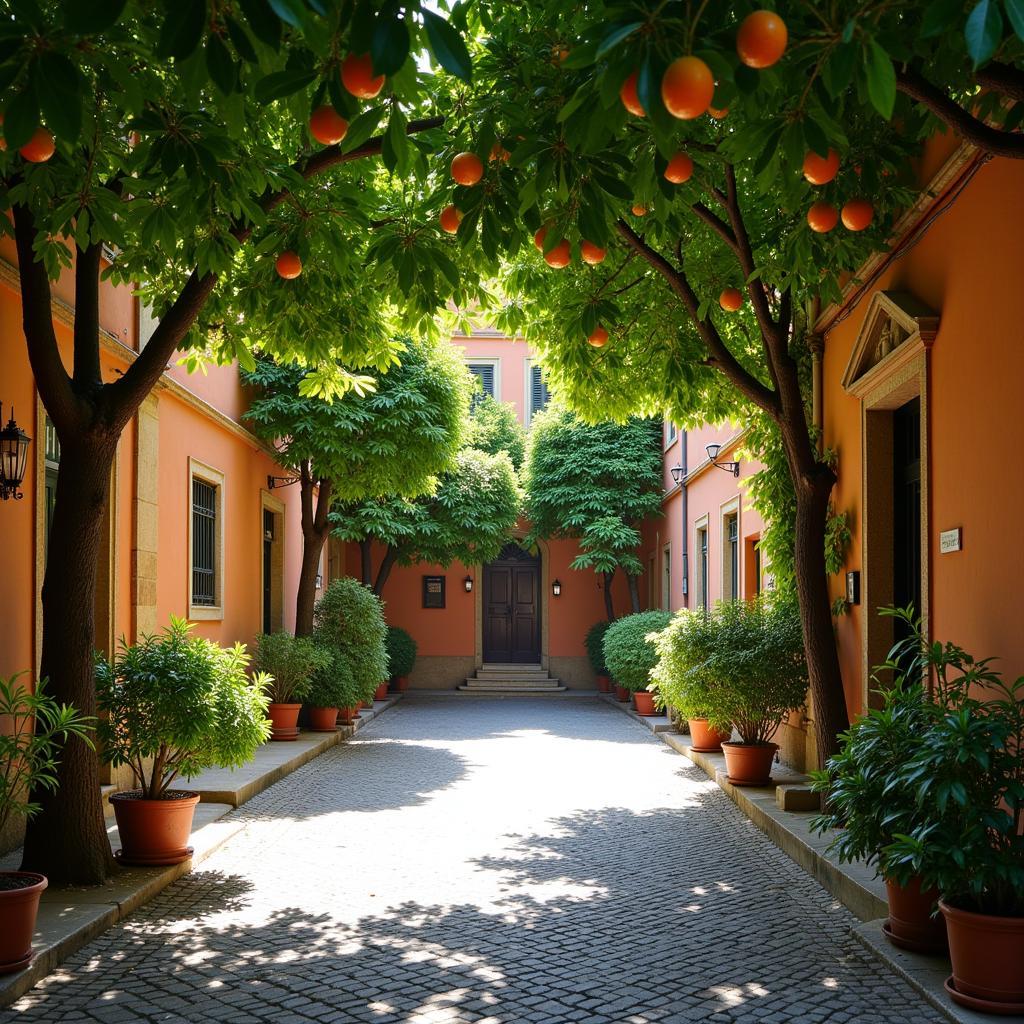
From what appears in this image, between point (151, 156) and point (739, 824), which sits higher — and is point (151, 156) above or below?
above

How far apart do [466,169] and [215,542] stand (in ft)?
34.9

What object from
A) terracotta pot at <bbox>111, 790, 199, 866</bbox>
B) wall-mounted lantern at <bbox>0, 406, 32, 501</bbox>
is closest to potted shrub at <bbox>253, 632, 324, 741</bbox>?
terracotta pot at <bbox>111, 790, 199, 866</bbox>

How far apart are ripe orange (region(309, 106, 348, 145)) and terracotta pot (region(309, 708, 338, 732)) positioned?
499 inches

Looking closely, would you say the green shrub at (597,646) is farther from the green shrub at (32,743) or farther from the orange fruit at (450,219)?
the orange fruit at (450,219)

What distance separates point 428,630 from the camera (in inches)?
1037

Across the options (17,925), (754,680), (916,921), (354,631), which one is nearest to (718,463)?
(354,631)

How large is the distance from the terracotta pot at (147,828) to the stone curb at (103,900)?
99 mm

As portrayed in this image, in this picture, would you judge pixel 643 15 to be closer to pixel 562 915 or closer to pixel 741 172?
pixel 562 915

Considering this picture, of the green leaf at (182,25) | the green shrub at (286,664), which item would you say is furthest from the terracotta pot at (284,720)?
the green leaf at (182,25)

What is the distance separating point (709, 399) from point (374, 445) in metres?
5.89

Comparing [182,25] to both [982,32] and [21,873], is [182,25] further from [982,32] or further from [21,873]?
[21,873]

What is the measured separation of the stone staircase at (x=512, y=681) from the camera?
25.1 metres

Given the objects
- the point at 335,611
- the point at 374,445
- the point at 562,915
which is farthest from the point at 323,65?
the point at 335,611

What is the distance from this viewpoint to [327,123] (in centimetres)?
295
